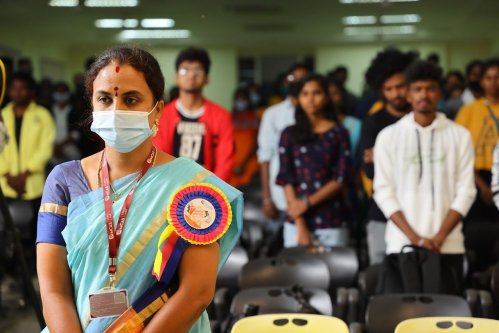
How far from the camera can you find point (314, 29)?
14.2m

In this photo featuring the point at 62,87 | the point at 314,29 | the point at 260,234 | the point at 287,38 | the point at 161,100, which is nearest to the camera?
the point at 161,100

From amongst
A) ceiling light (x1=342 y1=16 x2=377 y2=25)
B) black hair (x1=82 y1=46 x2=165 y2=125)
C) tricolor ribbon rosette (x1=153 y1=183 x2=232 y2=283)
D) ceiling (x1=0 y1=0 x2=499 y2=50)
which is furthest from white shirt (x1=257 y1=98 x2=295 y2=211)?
ceiling light (x1=342 y1=16 x2=377 y2=25)

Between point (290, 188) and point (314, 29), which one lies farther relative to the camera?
point (314, 29)

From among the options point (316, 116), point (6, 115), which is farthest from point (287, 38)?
point (316, 116)

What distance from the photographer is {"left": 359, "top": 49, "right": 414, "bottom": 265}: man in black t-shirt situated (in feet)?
14.7

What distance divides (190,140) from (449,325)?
2.02m

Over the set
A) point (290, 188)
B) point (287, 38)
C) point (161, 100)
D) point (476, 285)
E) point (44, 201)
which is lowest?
point (476, 285)

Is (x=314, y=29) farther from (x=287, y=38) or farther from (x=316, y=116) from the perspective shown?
(x=316, y=116)

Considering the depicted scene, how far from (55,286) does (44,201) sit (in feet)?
0.71

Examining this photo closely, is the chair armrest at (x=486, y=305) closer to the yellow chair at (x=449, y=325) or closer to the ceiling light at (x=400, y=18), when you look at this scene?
the yellow chair at (x=449, y=325)

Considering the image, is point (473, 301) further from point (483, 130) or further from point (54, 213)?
point (54, 213)

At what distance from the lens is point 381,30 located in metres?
13.3

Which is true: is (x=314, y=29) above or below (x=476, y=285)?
above

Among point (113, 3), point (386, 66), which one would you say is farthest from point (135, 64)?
point (113, 3)
